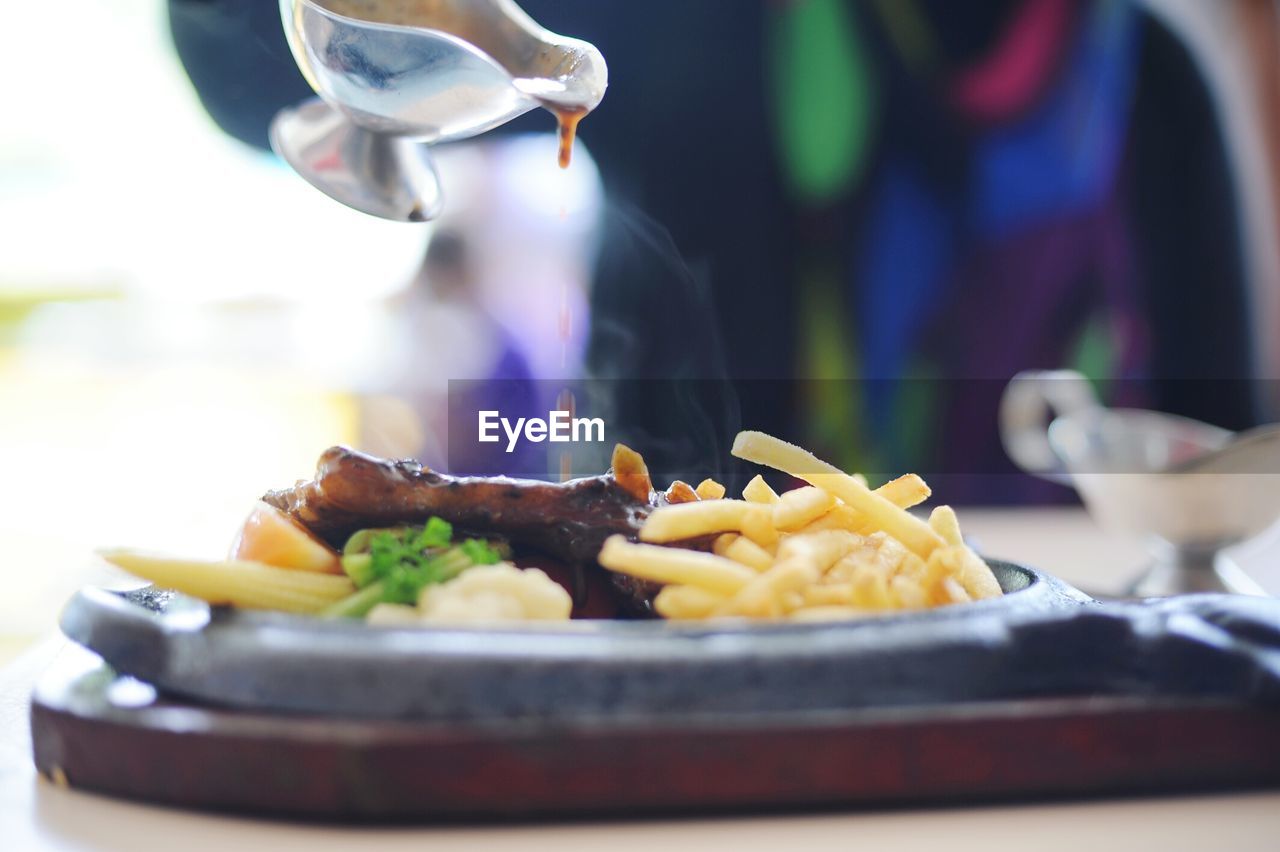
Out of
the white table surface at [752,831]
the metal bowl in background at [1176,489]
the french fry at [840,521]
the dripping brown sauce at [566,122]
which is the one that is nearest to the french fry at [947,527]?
the french fry at [840,521]

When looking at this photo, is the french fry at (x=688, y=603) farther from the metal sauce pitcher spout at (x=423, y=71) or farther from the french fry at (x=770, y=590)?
the metal sauce pitcher spout at (x=423, y=71)

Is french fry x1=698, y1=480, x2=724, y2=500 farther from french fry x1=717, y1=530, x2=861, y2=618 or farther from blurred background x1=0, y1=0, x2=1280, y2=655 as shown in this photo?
blurred background x1=0, y1=0, x2=1280, y2=655

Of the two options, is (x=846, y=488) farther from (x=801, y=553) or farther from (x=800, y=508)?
(x=801, y=553)

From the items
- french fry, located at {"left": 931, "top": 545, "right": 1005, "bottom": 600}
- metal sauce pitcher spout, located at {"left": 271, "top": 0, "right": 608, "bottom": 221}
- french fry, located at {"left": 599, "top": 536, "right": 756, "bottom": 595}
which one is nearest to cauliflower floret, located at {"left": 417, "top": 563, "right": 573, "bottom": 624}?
french fry, located at {"left": 599, "top": 536, "right": 756, "bottom": 595}

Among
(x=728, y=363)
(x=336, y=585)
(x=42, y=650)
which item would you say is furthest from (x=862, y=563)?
(x=728, y=363)

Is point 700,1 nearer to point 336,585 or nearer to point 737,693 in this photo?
point 336,585

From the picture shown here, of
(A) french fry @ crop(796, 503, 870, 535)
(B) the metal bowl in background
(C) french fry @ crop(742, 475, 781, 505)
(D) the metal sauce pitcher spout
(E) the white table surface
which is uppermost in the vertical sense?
(D) the metal sauce pitcher spout

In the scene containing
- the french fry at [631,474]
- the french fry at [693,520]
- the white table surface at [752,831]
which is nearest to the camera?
the white table surface at [752,831]
